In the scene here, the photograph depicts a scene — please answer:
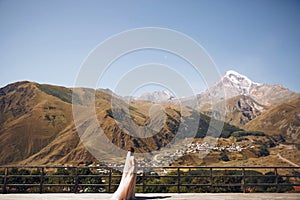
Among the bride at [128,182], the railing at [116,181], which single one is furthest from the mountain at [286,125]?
the bride at [128,182]

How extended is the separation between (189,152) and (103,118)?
4465 cm

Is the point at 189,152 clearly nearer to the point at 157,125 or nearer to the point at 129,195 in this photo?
the point at 157,125

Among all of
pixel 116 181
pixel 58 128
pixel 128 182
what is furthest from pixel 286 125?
pixel 128 182

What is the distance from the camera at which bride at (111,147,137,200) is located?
7508 mm

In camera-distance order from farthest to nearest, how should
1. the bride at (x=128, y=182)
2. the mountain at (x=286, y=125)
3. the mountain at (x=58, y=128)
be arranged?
the mountain at (x=286, y=125) → the mountain at (x=58, y=128) → the bride at (x=128, y=182)

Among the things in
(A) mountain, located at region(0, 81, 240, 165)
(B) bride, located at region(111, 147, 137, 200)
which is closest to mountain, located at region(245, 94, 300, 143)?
(A) mountain, located at region(0, 81, 240, 165)

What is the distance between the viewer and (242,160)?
10781cm

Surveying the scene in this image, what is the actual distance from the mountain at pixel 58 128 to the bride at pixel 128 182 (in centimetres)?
6228

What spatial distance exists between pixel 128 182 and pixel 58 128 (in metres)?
144

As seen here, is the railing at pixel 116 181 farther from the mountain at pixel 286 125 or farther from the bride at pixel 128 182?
the mountain at pixel 286 125

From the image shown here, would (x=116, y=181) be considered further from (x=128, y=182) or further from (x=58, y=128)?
(x=58, y=128)

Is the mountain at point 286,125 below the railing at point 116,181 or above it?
above

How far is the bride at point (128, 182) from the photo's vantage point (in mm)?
7508

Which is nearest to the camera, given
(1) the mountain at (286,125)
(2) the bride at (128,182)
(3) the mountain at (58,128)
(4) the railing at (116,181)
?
(2) the bride at (128,182)
